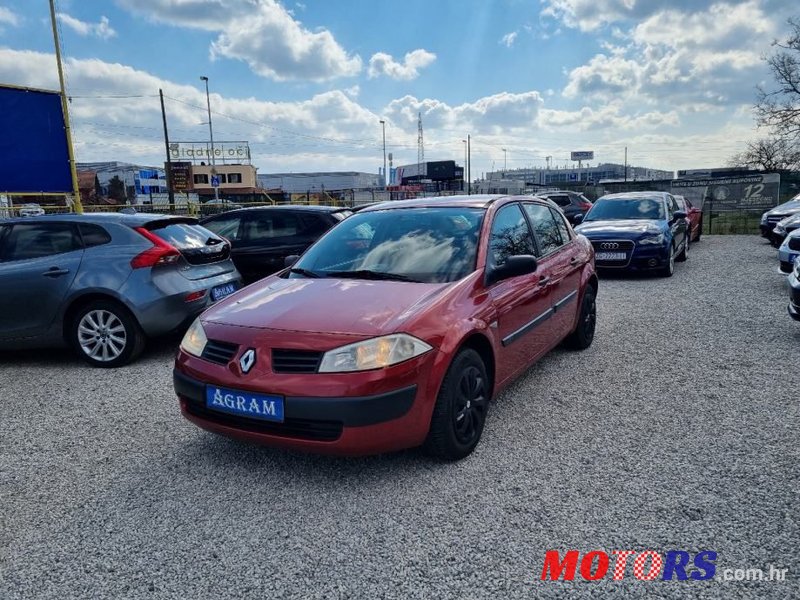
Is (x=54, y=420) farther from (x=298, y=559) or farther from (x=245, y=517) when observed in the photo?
(x=298, y=559)

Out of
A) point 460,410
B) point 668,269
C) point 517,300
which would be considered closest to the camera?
point 460,410

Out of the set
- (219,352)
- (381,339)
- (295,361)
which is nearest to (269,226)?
(219,352)

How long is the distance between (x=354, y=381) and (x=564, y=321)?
108 inches

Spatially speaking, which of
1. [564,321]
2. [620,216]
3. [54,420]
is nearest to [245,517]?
[54,420]

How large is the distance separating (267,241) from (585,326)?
4830 mm

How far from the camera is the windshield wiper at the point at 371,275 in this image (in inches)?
138

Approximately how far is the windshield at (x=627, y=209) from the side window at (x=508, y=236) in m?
7.47

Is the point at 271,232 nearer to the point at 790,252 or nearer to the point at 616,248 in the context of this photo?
the point at 616,248

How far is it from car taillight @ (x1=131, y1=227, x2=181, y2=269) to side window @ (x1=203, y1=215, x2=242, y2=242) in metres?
2.88

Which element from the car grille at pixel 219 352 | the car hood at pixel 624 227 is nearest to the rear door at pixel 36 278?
the car grille at pixel 219 352

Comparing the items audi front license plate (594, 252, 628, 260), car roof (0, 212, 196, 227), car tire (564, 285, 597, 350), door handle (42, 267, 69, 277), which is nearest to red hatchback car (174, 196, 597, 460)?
car tire (564, 285, 597, 350)

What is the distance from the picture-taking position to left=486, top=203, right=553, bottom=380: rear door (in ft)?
12.0

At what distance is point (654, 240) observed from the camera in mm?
9758

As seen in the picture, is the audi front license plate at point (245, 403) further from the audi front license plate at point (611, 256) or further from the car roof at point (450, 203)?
the audi front license plate at point (611, 256)
